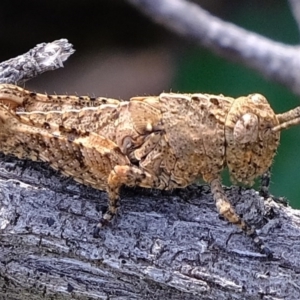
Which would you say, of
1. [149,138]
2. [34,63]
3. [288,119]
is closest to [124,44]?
[34,63]

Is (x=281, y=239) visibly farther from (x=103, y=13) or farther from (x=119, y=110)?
(x=103, y=13)

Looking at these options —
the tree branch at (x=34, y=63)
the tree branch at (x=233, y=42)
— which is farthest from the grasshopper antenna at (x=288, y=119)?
the tree branch at (x=34, y=63)

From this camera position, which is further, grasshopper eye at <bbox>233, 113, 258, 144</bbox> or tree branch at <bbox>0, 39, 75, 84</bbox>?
tree branch at <bbox>0, 39, 75, 84</bbox>

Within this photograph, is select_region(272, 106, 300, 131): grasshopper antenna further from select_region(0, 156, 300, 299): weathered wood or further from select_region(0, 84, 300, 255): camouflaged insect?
select_region(0, 156, 300, 299): weathered wood

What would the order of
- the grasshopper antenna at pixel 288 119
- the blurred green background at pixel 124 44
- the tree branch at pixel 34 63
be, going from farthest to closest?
the blurred green background at pixel 124 44 → the tree branch at pixel 34 63 → the grasshopper antenna at pixel 288 119

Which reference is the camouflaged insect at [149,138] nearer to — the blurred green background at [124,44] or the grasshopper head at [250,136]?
the grasshopper head at [250,136]

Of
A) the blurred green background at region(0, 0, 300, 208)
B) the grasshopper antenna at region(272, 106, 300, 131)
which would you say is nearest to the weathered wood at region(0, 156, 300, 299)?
the grasshopper antenna at region(272, 106, 300, 131)

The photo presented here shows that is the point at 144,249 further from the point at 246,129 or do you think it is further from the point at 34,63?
the point at 34,63
